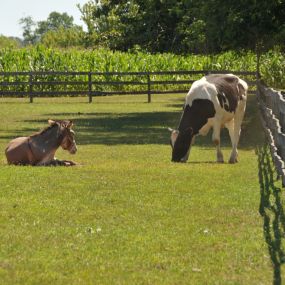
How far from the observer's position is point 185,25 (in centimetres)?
5094

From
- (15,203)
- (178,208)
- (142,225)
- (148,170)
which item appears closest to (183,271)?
(142,225)

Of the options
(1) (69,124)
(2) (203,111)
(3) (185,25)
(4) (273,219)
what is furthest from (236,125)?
(3) (185,25)

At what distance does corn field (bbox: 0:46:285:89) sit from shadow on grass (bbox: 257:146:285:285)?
40046 millimetres

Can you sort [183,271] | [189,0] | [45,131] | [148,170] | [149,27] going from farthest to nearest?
[149,27], [189,0], [45,131], [148,170], [183,271]

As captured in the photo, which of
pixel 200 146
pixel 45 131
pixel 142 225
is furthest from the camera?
pixel 200 146

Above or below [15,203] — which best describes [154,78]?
below

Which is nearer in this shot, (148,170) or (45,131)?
(148,170)

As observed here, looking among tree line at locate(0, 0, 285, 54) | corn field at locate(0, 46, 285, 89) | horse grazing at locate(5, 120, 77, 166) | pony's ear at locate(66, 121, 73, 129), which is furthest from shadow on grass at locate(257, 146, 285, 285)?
corn field at locate(0, 46, 285, 89)

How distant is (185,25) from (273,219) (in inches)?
1567

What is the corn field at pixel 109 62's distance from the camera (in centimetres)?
5747

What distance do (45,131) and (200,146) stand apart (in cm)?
721

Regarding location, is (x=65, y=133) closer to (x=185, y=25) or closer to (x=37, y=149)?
(x=37, y=149)

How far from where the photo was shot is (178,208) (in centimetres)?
1283

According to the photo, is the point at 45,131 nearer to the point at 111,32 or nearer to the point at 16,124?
the point at 16,124
